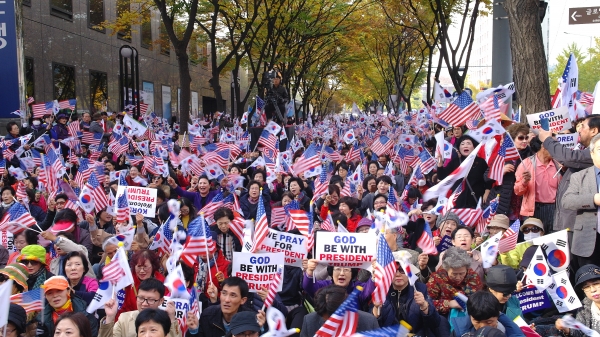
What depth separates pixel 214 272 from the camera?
20.8 feet

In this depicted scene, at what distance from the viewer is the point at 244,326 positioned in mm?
4609

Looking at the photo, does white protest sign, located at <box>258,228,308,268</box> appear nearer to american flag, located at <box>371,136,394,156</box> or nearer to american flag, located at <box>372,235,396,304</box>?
american flag, located at <box>372,235,396,304</box>

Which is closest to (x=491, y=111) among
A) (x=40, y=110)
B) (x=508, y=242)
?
(x=508, y=242)

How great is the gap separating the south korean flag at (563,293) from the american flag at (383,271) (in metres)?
1.33

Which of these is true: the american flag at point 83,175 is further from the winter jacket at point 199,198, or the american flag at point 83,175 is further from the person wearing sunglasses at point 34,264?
the person wearing sunglasses at point 34,264

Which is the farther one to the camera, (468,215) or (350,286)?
(468,215)

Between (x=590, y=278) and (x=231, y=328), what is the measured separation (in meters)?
2.55

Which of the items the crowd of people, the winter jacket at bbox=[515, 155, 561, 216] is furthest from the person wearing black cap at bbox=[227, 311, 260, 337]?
the winter jacket at bbox=[515, 155, 561, 216]

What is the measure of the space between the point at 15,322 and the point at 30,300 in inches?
16.9

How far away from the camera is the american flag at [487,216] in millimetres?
7056

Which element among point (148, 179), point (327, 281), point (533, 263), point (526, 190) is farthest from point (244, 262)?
point (148, 179)

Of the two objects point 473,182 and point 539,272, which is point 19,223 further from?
point 473,182

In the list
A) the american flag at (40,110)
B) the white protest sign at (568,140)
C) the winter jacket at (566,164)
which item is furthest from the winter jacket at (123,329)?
the american flag at (40,110)

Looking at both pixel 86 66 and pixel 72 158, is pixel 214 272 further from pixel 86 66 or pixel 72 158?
pixel 86 66
